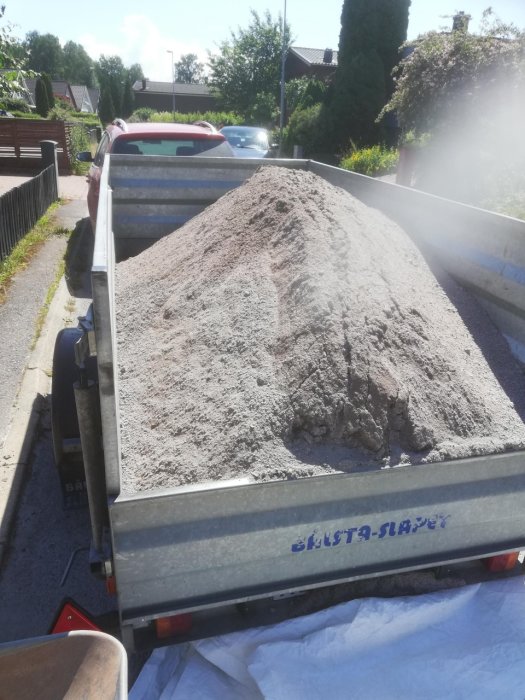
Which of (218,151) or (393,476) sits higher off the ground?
(218,151)

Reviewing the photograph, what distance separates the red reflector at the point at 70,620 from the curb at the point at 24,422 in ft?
3.47

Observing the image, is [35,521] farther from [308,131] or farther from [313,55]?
[313,55]

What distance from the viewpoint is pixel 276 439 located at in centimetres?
217

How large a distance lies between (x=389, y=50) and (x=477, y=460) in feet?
82.1

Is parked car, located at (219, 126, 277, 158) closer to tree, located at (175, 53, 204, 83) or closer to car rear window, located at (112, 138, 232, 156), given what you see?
car rear window, located at (112, 138, 232, 156)

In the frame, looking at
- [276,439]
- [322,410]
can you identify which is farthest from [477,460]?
[276,439]

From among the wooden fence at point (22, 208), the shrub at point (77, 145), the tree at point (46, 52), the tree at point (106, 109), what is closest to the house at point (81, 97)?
the tree at point (46, 52)

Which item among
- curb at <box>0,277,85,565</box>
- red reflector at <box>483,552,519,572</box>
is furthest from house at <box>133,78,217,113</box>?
red reflector at <box>483,552,519,572</box>

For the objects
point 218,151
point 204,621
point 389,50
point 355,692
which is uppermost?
point 389,50

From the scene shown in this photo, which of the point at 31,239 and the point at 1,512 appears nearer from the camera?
the point at 1,512

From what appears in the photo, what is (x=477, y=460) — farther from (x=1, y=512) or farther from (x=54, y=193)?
(x=54, y=193)

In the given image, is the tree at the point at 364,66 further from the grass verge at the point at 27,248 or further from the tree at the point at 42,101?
the tree at the point at 42,101

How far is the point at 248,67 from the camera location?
126ft

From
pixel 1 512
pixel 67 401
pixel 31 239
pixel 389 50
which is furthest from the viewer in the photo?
pixel 389 50
